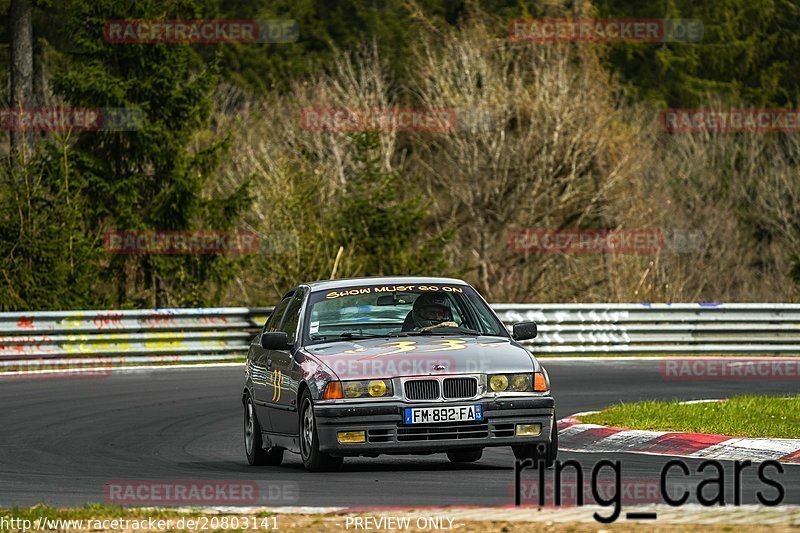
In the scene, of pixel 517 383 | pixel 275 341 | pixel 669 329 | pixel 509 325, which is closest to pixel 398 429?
pixel 517 383

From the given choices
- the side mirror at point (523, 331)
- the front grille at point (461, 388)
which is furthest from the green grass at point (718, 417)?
the front grille at point (461, 388)

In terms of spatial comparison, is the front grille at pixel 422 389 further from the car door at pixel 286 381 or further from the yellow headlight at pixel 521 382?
the car door at pixel 286 381

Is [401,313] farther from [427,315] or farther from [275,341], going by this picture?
[275,341]

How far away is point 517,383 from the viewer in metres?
11.3

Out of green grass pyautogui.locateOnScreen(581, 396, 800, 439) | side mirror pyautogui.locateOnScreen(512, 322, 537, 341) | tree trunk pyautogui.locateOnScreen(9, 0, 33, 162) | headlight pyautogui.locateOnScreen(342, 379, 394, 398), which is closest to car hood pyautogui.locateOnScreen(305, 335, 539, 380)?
headlight pyautogui.locateOnScreen(342, 379, 394, 398)

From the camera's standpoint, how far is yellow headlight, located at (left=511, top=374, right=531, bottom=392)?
37.0ft

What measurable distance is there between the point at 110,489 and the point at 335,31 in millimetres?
52907

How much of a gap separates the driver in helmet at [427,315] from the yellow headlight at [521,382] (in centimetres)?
116

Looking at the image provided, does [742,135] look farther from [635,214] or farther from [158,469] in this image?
[158,469]

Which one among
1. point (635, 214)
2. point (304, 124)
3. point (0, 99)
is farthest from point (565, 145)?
point (0, 99)

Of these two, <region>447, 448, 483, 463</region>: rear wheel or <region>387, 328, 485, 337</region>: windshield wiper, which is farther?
<region>447, 448, 483, 463</region>: rear wheel

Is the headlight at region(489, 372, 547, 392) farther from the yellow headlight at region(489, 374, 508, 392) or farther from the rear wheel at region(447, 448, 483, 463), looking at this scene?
the rear wheel at region(447, 448, 483, 463)

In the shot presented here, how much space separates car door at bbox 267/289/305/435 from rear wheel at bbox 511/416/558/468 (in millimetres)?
1723

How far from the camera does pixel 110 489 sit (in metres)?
10.4
